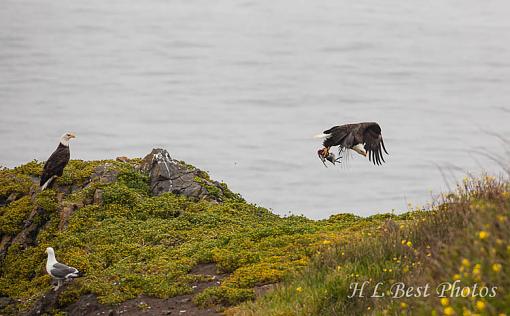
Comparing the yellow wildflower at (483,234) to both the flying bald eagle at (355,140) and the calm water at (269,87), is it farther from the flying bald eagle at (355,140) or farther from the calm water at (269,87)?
the calm water at (269,87)

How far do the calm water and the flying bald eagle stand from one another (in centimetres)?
574

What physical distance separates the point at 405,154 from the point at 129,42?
255ft

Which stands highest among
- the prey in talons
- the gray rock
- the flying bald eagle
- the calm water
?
the calm water

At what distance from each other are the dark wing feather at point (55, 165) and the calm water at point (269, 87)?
1046cm

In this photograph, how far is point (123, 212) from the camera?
19.6m

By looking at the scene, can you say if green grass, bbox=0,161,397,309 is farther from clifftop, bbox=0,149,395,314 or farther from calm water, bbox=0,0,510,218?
calm water, bbox=0,0,510,218

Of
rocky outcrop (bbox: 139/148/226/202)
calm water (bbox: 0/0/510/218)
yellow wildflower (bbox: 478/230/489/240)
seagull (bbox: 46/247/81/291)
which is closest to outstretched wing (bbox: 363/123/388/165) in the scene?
rocky outcrop (bbox: 139/148/226/202)

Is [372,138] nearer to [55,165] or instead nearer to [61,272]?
[55,165]

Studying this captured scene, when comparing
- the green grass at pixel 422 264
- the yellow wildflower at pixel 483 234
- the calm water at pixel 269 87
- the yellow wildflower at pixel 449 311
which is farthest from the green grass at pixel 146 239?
the calm water at pixel 269 87

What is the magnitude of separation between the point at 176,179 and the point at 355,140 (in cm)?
389

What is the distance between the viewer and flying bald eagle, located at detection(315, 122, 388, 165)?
20.5 m

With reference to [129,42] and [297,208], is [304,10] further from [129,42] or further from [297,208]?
[297,208]

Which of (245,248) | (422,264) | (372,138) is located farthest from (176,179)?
(422,264)

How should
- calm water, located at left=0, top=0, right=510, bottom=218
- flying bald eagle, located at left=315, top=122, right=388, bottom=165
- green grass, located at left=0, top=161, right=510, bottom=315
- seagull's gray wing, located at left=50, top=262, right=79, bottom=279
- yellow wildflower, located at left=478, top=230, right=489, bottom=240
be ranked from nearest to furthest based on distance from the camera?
1. yellow wildflower, located at left=478, top=230, right=489, bottom=240
2. green grass, located at left=0, top=161, right=510, bottom=315
3. seagull's gray wing, located at left=50, top=262, right=79, bottom=279
4. flying bald eagle, located at left=315, top=122, right=388, bottom=165
5. calm water, located at left=0, top=0, right=510, bottom=218
